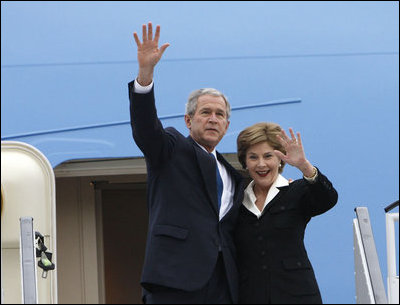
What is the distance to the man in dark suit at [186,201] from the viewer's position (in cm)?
205

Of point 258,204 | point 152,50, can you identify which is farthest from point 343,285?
point 152,50

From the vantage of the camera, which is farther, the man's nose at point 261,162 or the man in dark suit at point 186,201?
the man's nose at point 261,162

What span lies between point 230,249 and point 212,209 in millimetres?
143

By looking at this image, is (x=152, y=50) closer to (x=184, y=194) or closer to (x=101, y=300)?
(x=184, y=194)

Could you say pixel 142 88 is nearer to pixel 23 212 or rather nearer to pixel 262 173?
pixel 262 173

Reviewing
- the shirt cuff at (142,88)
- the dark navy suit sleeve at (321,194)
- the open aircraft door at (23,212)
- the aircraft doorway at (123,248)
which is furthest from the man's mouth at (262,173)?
the aircraft doorway at (123,248)

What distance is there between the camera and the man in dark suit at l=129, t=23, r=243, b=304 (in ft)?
6.72

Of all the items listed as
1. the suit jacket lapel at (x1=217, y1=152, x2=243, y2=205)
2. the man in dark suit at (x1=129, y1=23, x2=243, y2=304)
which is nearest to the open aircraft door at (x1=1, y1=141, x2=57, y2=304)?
the man in dark suit at (x1=129, y1=23, x2=243, y2=304)

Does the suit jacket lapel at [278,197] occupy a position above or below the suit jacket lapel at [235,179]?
below

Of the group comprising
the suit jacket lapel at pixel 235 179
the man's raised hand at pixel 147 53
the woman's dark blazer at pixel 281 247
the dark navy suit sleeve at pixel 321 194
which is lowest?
the woman's dark blazer at pixel 281 247

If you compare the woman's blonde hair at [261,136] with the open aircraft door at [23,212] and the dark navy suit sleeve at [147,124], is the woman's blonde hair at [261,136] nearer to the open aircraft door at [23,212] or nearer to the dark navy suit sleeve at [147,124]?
the dark navy suit sleeve at [147,124]

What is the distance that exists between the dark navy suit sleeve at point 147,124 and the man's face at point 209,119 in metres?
0.15

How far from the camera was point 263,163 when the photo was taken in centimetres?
229

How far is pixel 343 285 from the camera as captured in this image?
12.8 feet
